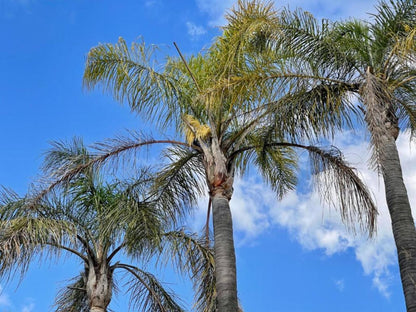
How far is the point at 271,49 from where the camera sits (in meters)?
13.2

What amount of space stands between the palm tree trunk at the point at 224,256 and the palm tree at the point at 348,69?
2218mm

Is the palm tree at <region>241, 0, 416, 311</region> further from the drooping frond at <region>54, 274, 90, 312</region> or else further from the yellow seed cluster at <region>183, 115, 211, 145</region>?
the drooping frond at <region>54, 274, 90, 312</region>

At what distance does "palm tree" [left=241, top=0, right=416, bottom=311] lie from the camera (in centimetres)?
1154

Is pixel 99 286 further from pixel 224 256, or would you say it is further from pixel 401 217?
pixel 401 217

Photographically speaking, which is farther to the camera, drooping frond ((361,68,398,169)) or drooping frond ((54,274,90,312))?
drooping frond ((54,274,90,312))

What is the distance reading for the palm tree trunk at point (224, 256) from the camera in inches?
470

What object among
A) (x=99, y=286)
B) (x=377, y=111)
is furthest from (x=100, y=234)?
(x=377, y=111)

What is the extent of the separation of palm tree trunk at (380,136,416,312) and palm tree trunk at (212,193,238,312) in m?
3.16

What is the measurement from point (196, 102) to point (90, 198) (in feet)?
12.2

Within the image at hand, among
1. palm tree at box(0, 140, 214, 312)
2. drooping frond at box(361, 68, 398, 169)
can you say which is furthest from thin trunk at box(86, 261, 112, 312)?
drooping frond at box(361, 68, 398, 169)

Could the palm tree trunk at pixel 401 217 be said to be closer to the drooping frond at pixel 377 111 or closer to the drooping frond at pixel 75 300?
the drooping frond at pixel 377 111

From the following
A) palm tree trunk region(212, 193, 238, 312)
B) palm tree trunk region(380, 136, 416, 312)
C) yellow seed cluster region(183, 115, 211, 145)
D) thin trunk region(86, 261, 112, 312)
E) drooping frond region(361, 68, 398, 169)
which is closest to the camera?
palm tree trunk region(380, 136, 416, 312)

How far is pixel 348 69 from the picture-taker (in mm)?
12398

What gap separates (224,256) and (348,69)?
14.2ft
